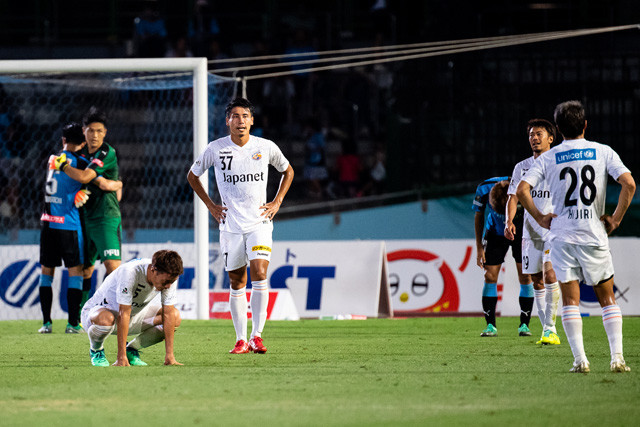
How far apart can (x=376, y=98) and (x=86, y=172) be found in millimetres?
9383

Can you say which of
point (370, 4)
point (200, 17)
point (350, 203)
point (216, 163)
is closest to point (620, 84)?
point (350, 203)

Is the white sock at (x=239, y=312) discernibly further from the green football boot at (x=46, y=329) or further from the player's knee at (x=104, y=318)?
the green football boot at (x=46, y=329)

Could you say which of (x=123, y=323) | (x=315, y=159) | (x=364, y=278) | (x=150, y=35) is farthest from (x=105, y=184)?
(x=150, y=35)

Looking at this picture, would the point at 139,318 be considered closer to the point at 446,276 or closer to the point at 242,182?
the point at 242,182

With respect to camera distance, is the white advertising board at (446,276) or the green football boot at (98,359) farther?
the white advertising board at (446,276)

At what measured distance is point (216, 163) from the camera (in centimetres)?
869

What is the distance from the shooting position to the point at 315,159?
19125mm

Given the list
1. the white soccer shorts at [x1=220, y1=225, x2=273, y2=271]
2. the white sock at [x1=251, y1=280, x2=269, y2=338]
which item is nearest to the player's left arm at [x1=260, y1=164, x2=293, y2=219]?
the white soccer shorts at [x1=220, y1=225, x2=273, y2=271]

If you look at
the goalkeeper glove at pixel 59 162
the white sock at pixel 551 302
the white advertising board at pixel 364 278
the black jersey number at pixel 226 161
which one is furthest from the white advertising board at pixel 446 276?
the black jersey number at pixel 226 161

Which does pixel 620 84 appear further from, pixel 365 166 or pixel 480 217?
pixel 480 217

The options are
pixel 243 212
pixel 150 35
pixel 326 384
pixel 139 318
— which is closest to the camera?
pixel 326 384

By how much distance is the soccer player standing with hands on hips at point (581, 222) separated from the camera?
21.9 feet

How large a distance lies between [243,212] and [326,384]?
2707 millimetres

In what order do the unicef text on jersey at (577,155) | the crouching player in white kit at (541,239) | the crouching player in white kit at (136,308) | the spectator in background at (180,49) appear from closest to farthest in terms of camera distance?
the unicef text on jersey at (577,155), the crouching player in white kit at (136,308), the crouching player in white kit at (541,239), the spectator in background at (180,49)
